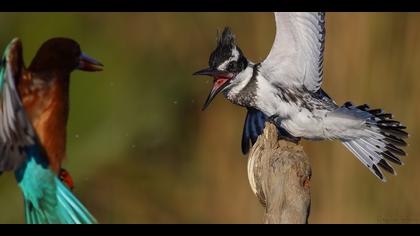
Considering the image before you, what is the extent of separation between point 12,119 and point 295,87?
52.3 inches

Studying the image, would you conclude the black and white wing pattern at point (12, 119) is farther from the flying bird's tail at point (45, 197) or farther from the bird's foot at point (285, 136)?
the bird's foot at point (285, 136)

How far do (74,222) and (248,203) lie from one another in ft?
8.58

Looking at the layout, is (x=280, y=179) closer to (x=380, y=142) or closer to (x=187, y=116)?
(x=380, y=142)

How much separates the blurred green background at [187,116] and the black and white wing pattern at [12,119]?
2528 mm

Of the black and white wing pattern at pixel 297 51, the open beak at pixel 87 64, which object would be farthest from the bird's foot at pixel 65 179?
the black and white wing pattern at pixel 297 51

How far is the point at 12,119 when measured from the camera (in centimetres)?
254

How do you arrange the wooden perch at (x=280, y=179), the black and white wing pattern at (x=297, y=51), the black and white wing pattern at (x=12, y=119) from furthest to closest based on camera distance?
the black and white wing pattern at (x=297, y=51)
the wooden perch at (x=280, y=179)
the black and white wing pattern at (x=12, y=119)

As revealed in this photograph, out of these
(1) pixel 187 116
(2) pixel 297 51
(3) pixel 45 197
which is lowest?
(3) pixel 45 197

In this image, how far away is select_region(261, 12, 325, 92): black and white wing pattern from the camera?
135 inches

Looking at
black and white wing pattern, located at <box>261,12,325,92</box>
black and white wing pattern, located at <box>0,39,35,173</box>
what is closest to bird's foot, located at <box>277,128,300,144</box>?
black and white wing pattern, located at <box>261,12,325,92</box>

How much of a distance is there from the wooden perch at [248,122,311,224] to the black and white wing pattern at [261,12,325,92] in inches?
18.9

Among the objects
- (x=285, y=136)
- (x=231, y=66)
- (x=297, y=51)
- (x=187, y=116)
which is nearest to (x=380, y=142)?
(x=285, y=136)

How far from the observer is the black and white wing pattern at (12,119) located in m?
2.53

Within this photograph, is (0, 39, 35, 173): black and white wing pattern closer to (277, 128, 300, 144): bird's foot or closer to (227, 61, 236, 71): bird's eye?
(227, 61, 236, 71): bird's eye
